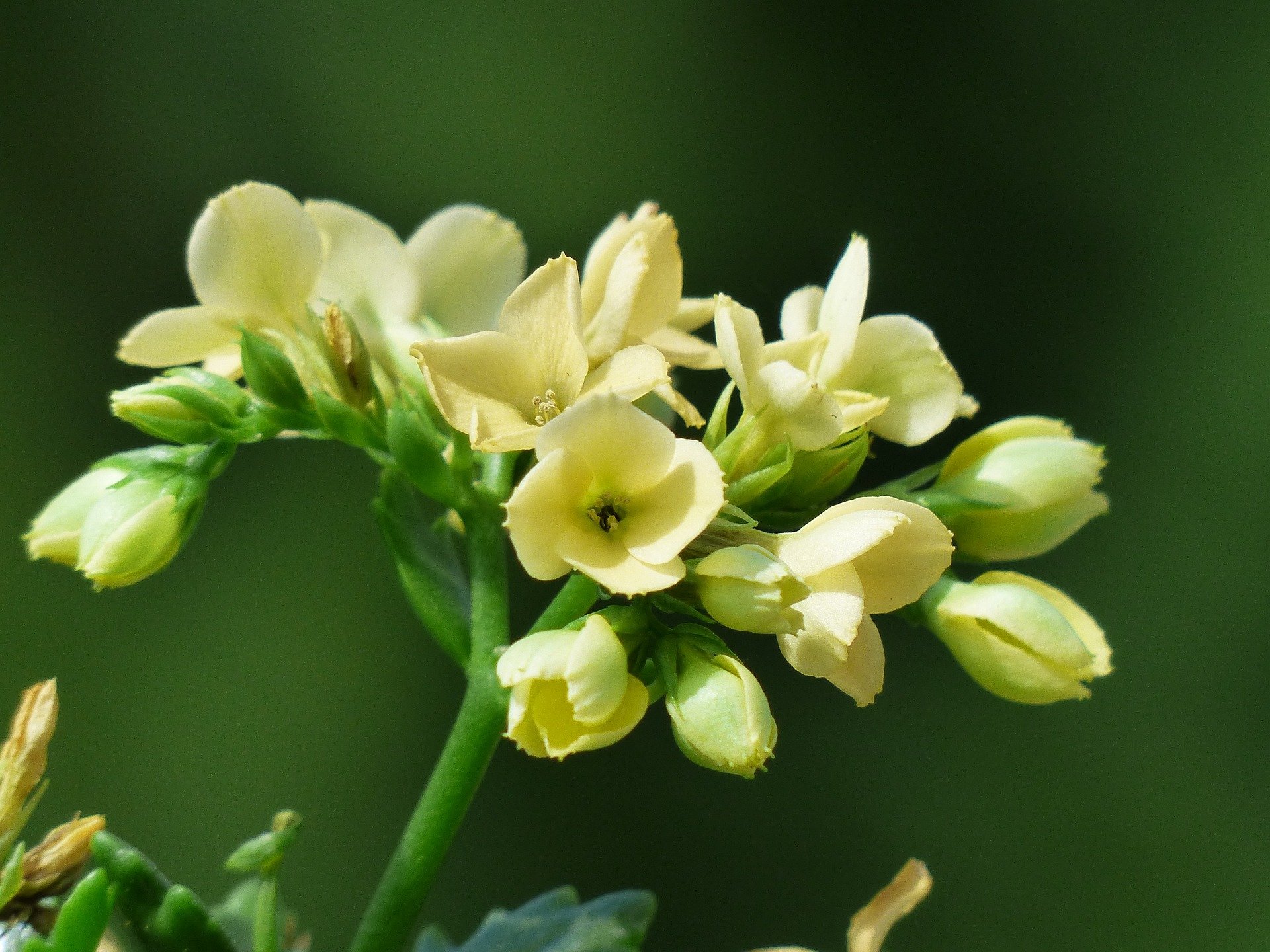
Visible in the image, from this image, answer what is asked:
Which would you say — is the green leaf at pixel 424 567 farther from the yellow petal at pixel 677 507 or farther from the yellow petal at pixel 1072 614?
the yellow petal at pixel 1072 614

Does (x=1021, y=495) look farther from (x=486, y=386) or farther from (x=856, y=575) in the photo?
(x=486, y=386)

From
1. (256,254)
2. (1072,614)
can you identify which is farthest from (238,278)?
(1072,614)

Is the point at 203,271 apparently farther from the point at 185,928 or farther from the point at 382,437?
the point at 185,928

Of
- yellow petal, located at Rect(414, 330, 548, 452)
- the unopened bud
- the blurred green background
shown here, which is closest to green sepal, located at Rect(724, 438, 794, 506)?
yellow petal, located at Rect(414, 330, 548, 452)

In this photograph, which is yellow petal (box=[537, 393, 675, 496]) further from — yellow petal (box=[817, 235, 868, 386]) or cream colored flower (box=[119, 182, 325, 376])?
cream colored flower (box=[119, 182, 325, 376])

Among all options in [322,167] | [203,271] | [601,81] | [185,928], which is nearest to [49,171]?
[322,167]

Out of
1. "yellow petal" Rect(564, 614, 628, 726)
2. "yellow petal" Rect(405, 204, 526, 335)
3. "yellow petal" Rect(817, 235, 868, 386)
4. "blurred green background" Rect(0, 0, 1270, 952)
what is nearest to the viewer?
"yellow petal" Rect(564, 614, 628, 726)
